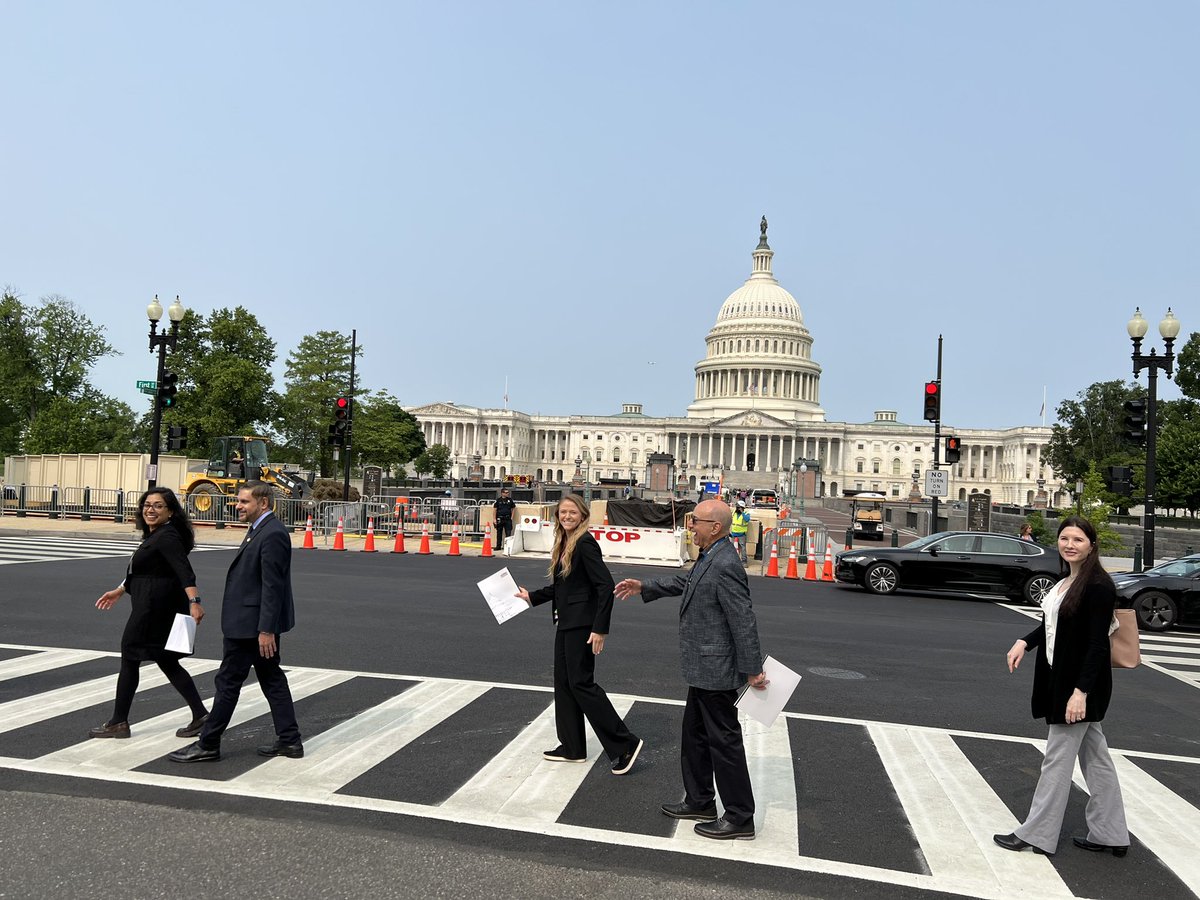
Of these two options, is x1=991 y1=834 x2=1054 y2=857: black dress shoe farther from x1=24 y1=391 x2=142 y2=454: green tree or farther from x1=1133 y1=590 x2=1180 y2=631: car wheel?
x1=24 y1=391 x2=142 y2=454: green tree

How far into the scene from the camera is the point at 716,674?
5.36 meters

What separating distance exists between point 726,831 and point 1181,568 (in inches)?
575

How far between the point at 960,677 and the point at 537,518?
1677 cm

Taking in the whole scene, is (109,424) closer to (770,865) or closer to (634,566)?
(634,566)

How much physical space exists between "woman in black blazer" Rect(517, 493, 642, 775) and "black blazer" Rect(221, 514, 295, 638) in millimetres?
1849

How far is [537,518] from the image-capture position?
2616 cm

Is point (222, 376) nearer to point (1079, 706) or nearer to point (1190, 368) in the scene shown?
point (1079, 706)

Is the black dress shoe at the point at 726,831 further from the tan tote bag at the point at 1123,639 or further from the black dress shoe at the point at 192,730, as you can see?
the black dress shoe at the point at 192,730

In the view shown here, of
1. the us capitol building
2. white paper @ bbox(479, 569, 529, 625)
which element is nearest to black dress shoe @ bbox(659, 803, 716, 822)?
white paper @ bbox(479, 569, 529, 625)

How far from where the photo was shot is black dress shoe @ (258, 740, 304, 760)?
6402 millimetres

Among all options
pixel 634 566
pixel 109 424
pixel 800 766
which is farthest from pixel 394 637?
pixel 109 424

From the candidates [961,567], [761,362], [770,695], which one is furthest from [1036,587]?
[761,362]

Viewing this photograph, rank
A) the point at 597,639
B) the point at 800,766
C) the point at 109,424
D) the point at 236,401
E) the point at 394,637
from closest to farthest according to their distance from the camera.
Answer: the point at 597,639, the point at 800,766, the point at 394,637, the point at 236,401, the point at 109,424

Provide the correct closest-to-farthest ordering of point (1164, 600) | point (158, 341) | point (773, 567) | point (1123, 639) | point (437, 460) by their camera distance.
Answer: point (1123, 639) < point (1164, 600) < point (773, 567) < point (158, 341) < point (437, 460)
